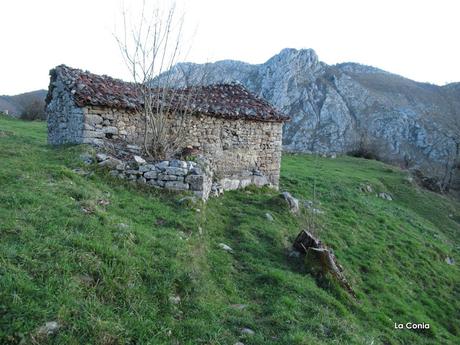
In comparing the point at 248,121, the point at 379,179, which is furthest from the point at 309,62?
the point at 248,121

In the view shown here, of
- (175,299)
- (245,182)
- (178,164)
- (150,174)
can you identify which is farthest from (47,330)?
(245,182)

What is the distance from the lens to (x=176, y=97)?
13.9 meters

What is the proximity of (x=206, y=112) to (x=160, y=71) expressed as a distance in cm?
258

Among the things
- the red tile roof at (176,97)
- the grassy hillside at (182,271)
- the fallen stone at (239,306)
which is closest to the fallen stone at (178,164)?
the grassy hillside at (182,271)

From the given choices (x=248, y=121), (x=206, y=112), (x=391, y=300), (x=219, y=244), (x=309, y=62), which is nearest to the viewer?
(x=219, y=244)

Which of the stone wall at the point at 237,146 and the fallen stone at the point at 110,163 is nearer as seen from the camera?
the fallen stone at the point at 110,163

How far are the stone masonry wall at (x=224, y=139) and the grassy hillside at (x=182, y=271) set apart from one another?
3.92ft

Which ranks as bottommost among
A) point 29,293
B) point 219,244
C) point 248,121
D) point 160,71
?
point 219,244

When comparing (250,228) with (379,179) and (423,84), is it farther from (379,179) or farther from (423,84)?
(423,84)

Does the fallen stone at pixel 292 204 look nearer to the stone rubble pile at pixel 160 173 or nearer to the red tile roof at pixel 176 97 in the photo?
the stone rubble pile at pixel 160 173

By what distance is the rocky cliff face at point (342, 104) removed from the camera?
76812 millimetres

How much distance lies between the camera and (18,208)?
20.3 feet

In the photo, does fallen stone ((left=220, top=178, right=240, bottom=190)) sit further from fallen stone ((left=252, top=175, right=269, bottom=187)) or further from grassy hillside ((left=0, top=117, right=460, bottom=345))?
fallen stone ((left=252, top=175, right=269, bottom=187))

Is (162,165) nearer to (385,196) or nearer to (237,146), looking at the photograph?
(237,146)
